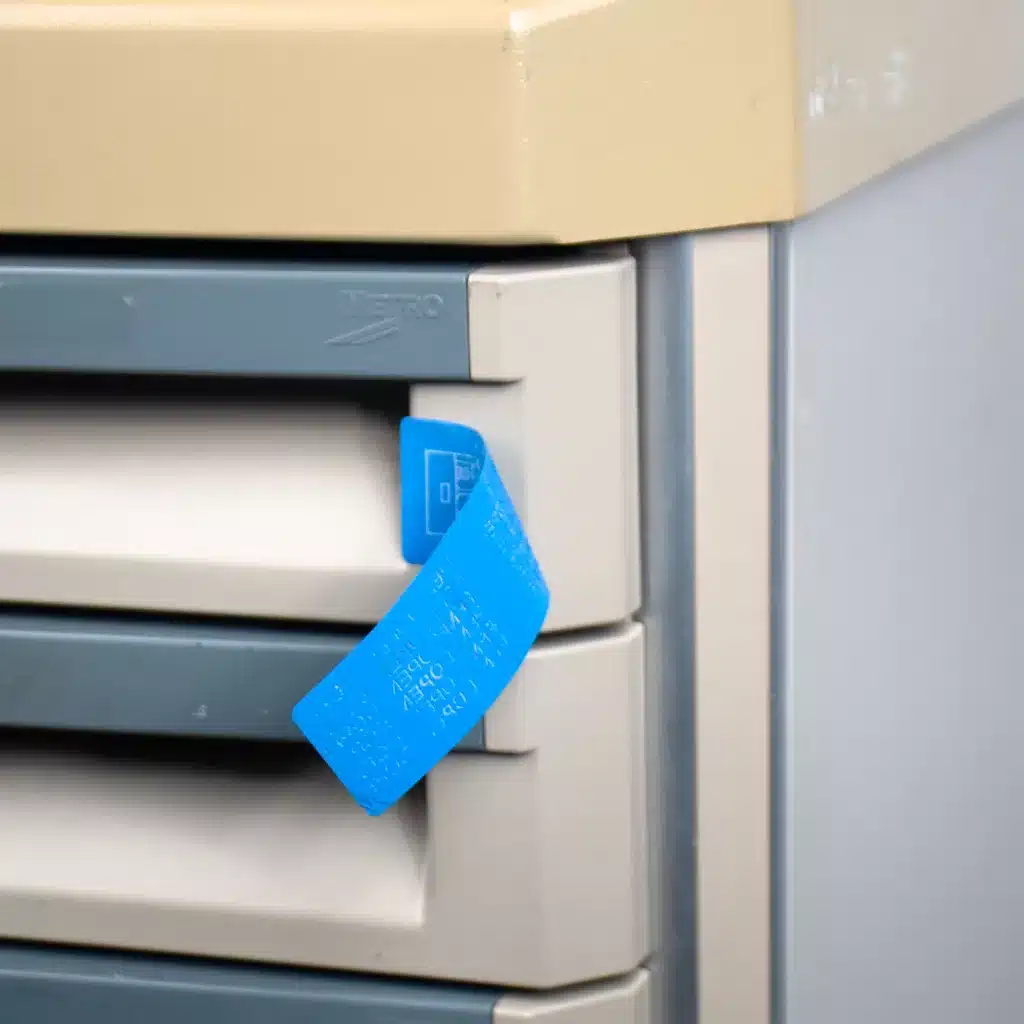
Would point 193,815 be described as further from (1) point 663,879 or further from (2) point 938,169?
(2) point 938,169

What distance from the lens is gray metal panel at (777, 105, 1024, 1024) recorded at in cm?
75

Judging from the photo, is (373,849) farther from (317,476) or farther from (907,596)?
(907,596)

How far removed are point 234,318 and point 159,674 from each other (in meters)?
0.17

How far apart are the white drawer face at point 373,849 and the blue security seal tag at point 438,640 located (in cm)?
5

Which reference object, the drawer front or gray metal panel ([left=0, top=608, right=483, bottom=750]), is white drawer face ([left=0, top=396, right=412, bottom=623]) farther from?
the drawer front

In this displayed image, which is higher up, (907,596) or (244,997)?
(907,596)

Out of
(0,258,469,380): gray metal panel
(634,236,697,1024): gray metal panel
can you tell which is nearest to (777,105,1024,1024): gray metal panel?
(634,236,697,1024): gray metal panel

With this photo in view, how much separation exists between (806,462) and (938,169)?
172 millimetres

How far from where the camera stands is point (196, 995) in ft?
2.61

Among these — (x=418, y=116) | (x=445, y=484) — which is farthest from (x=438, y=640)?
(x=418, y=116)

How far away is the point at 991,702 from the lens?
0.90 metres

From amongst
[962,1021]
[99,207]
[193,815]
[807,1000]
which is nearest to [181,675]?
[193,815]

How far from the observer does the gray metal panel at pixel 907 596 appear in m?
0.75

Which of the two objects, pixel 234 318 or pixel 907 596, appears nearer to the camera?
pixel 234 318
